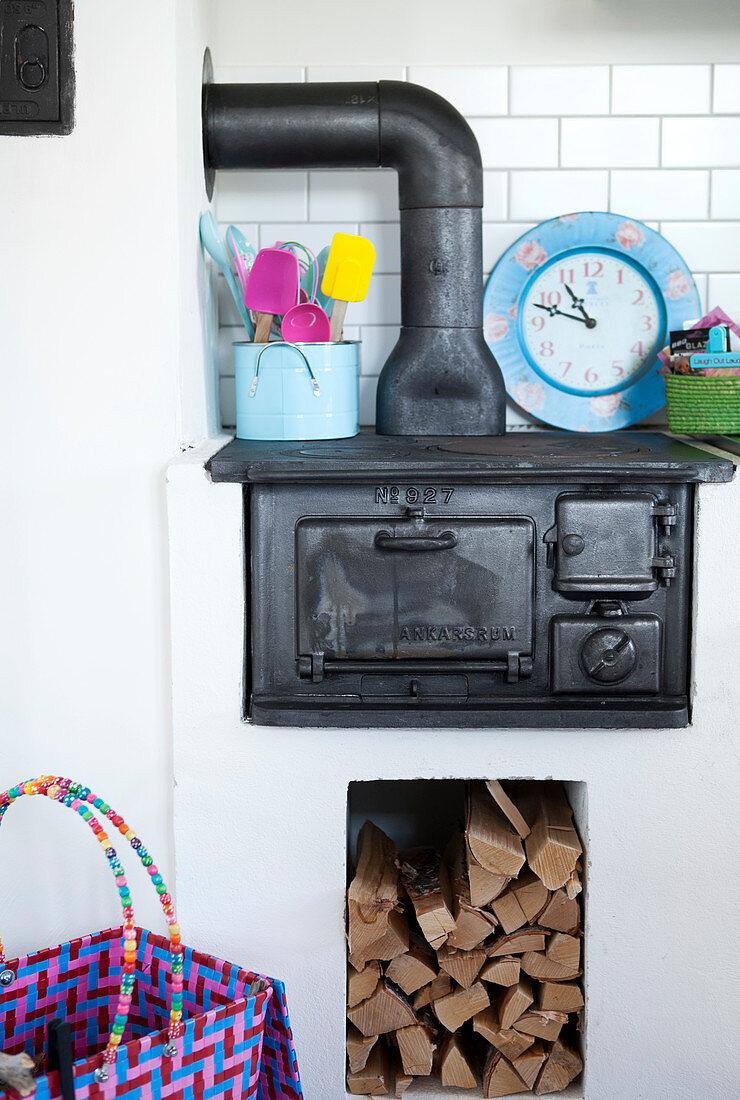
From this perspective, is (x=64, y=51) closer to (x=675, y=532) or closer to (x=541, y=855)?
→ (x=675, y=532)

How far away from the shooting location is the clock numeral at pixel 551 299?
2.21 metres

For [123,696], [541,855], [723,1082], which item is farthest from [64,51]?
[723,1082]

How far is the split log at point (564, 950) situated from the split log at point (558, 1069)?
0.15 m

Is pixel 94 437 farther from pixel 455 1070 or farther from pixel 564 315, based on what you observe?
pixel 455 1070

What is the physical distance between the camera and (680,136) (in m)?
2.17

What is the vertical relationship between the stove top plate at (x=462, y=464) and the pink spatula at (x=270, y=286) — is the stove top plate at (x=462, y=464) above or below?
below

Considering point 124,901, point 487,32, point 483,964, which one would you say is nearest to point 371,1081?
point 483,964

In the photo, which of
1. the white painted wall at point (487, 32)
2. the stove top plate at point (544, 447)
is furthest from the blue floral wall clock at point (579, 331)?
the white painted wall at point (487, 32)

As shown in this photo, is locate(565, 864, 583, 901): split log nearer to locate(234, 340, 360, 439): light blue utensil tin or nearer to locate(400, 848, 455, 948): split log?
locate(400, 848, 455, 948): split log

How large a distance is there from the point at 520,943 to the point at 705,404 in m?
0.97

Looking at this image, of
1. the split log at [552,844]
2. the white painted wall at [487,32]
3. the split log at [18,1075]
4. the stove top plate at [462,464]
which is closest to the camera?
the split log at [18,1075]

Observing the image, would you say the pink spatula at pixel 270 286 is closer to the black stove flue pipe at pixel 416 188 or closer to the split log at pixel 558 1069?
the black stove flue pipe at pixel 416 188

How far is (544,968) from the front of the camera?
1.83 meters

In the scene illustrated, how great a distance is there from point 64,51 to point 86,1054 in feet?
5.03
